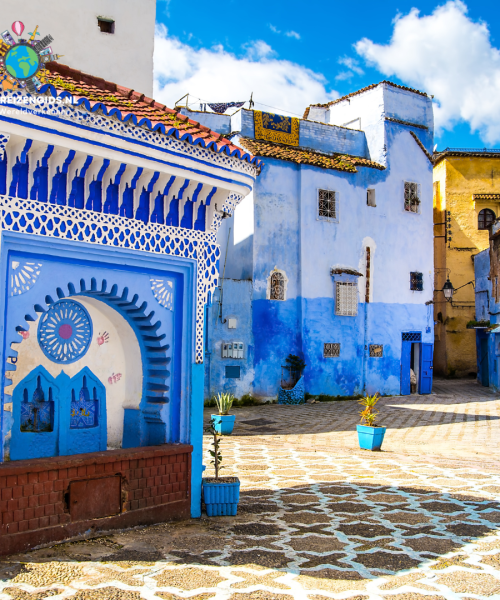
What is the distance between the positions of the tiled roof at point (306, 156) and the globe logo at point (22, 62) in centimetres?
1309

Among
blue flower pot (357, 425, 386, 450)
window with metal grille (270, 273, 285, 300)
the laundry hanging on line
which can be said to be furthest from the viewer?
the laundry hanging on line

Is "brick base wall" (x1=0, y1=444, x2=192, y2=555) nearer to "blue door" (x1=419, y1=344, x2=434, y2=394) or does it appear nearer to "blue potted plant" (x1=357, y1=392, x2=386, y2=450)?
"blue potted plant" (x1=357, y1=392, x2=386, y2=450)

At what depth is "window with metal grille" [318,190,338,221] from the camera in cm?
1917

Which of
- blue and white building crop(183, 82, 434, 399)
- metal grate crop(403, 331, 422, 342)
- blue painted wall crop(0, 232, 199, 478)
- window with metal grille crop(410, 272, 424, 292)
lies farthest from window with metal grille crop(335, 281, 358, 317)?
blue painted wall crop(0, 232, 199, 478)

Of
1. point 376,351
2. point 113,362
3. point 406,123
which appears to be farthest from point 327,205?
point 113,362

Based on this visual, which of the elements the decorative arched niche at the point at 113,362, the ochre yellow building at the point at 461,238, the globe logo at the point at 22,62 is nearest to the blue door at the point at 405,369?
the ochre yellow building at the point at 461,238

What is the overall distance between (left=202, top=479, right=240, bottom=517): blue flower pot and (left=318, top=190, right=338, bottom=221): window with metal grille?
13765 mm

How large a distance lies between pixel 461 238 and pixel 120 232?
25138mm

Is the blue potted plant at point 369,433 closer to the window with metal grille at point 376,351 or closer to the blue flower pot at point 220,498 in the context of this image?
the blue flower pot at point 220,498

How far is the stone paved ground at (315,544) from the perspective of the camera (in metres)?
4.41

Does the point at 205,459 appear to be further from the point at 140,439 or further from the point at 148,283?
the point at 148,283

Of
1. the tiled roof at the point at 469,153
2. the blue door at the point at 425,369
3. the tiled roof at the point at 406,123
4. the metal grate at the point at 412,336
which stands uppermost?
the tiled roof at the point at 469,153

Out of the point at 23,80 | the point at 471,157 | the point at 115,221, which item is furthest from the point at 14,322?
the point at 471,157

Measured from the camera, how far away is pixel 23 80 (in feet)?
15.9
